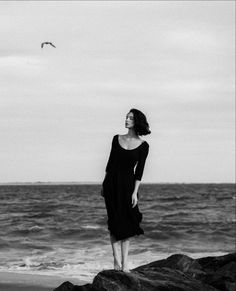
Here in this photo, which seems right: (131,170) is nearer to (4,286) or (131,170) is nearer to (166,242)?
(4,286)

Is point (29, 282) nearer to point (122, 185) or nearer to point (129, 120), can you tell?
point (122, 185)

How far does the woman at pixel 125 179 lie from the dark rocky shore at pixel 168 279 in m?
0.38

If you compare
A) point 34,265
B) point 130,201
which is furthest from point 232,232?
point 130,201

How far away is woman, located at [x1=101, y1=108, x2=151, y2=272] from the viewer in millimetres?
8117

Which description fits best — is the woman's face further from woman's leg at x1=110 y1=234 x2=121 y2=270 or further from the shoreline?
the shoreline

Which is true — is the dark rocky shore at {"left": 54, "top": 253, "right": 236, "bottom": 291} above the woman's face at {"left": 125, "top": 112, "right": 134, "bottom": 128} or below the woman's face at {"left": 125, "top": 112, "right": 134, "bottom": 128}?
below

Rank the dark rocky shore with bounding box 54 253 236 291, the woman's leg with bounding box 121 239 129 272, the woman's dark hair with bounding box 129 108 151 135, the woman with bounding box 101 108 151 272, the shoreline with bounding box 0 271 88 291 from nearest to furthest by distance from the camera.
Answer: the dark rocky shore with bounding box 54 253 236 291 → the woman's dark hair with bounding box 129 108 151 135 → the woman with bounding box 101 108 151 272 → the woman's leg with bounding box 121 239 129 272 → the shoreline with bounding box 0 271 88 291

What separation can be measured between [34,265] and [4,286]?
4.79 m

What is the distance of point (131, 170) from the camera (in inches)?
324

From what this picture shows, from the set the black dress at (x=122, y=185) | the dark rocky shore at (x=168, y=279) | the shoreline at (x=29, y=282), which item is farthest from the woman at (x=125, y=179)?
the shoreline at (x=29, y=282)

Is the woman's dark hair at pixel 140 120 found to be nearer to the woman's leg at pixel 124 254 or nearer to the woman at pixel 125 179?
the woman at pixel 125 179

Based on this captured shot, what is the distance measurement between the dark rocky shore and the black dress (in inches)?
22.5

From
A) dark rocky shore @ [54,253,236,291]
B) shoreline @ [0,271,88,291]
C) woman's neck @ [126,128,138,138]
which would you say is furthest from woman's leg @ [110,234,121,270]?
shoreline @ [0,271,88,291]

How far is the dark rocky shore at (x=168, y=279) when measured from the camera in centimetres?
787
